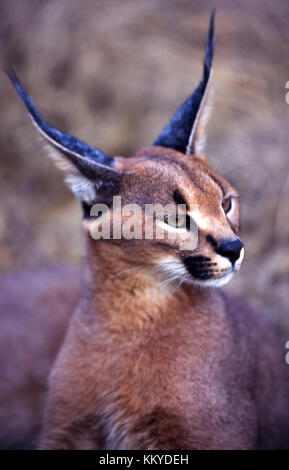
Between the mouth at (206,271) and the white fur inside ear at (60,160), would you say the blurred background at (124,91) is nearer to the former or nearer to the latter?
the mouth at (206,271)

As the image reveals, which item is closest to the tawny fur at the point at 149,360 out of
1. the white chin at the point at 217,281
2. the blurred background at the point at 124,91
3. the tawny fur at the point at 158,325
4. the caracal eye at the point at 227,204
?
the tawny fur at the point at 158,325

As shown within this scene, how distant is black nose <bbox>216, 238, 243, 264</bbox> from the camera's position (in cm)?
245

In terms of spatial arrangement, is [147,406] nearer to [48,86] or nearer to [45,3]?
[48,86]

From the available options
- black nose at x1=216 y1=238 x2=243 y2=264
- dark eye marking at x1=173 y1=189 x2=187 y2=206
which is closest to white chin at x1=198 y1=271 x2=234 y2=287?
black nose at x1=216 y1=238 x2=243 y2=264

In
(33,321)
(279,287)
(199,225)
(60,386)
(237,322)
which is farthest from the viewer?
(279,287)

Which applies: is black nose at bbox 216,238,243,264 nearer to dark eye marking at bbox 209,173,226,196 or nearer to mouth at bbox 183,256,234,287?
mouth at bbox 183,256,234,287

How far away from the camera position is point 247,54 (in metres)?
6.16

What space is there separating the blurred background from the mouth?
2.52 m

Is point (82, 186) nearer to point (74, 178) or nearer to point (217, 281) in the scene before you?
point (74, 178)

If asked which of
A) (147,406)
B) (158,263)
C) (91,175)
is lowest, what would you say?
→ (147,406)

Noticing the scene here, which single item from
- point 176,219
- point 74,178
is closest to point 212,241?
point 176,219

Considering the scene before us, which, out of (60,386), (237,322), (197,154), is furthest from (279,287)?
→ (60,386)

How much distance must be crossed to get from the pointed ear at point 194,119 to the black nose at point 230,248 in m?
0.69

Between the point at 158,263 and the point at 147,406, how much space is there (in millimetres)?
674
